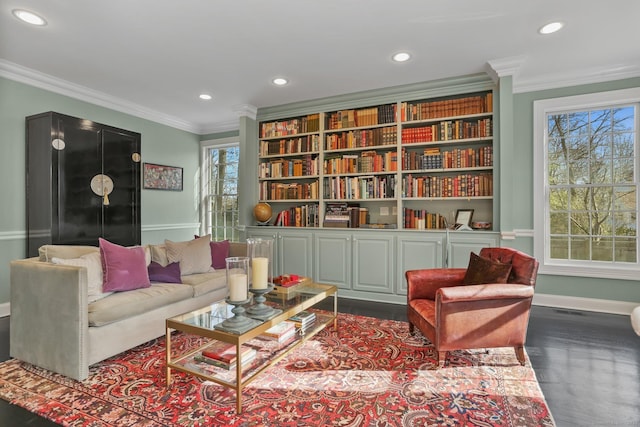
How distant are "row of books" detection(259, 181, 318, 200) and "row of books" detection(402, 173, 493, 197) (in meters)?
1.28

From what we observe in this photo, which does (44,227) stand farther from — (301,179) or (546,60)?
(546,60)

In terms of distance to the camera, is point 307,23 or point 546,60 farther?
point 546,60

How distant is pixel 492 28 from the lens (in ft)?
9.21

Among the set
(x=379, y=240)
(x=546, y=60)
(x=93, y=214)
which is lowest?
(x=379, y=240)

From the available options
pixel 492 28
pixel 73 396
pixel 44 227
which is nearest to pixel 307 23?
pixel 492 28

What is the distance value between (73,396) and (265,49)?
3.06 metres

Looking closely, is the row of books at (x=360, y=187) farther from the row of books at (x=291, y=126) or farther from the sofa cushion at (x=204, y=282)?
the sofa cushion at (x=204, y=282)

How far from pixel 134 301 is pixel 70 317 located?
1.37ft

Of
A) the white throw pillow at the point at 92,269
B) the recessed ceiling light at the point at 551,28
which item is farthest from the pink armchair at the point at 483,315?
the white throw pillow at the point at 92,269

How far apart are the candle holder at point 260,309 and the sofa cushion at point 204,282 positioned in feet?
3.75

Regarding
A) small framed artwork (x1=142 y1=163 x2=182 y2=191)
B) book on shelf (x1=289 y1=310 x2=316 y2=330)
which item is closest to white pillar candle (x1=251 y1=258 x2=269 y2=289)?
book on shelf (x1=289 y1=310 x2=316 y2=330)

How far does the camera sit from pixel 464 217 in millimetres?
3934

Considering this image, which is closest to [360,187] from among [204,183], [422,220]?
[422,220]

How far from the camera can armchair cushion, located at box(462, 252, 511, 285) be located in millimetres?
2465
